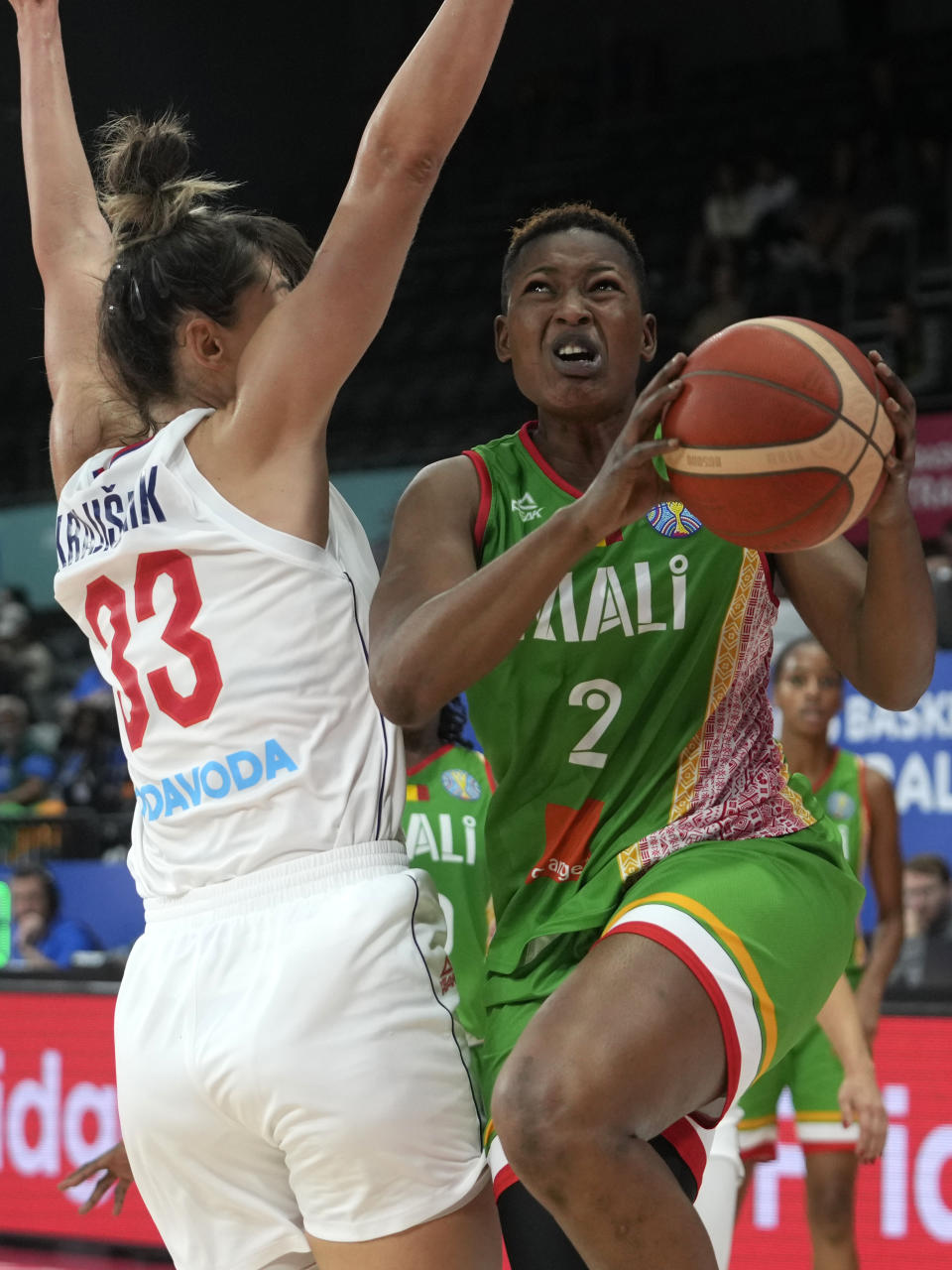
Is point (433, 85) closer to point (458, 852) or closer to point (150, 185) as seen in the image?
point (150, 185)

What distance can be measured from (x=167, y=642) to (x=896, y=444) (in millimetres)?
1100

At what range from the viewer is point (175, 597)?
2393 mm

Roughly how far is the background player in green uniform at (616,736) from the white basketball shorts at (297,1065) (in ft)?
0.48

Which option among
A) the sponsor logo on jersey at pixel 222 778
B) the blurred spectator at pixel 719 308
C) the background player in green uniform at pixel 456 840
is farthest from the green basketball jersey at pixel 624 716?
the blurred spectator at pixel 719 308

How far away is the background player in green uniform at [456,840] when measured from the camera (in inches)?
156

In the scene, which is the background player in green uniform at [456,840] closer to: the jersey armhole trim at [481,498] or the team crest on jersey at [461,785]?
the team crest on jersey at [461,785]

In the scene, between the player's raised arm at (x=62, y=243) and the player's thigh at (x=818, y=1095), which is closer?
the player's raised arm at (x=62, y=243)

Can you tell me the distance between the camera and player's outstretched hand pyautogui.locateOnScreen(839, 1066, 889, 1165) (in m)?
4.45

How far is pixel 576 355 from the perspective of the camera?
2779mm

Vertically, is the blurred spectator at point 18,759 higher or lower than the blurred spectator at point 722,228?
lower

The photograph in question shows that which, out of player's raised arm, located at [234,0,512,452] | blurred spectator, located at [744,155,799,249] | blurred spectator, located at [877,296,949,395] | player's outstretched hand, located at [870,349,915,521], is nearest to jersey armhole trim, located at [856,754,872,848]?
player's outstretched hand, located at [870,349,915,521]

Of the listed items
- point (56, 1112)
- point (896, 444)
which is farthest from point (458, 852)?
point (56, 1112)

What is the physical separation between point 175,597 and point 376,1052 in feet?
2.36

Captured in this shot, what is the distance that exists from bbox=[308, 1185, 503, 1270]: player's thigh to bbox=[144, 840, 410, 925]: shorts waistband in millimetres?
469
